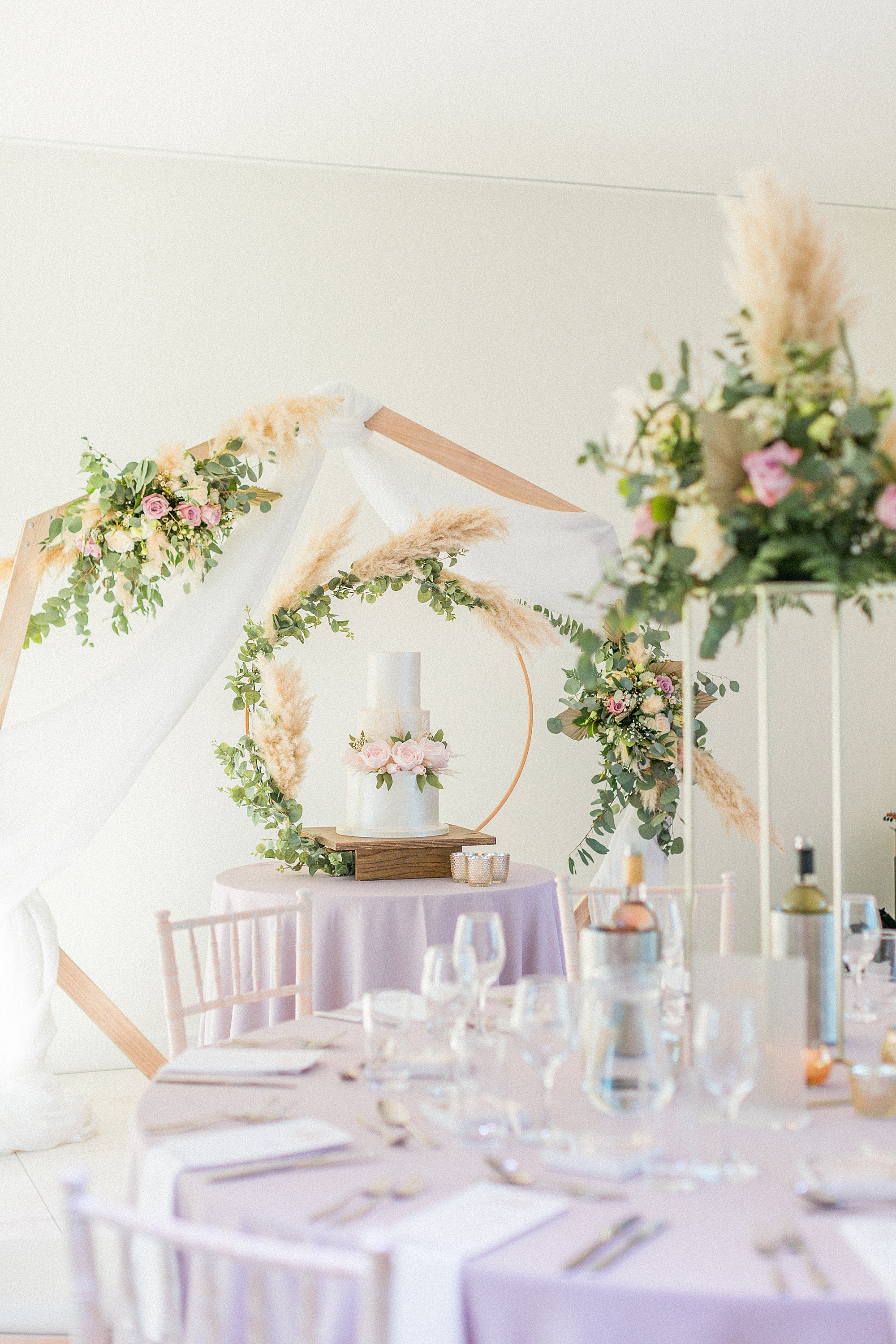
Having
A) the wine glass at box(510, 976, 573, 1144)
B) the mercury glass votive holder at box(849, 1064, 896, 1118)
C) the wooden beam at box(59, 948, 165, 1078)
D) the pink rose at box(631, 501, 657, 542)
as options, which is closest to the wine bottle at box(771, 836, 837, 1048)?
the mercury glass votive holder at box(849, 1064, 896, 1118)

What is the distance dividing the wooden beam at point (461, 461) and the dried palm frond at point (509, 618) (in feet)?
1.00

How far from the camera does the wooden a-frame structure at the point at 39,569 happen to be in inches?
149

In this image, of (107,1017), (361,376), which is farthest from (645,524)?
(361,376)

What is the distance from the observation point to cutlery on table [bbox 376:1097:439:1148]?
5.17 feet

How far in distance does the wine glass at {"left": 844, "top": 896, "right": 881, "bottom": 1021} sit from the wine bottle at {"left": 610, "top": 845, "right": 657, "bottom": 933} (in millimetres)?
462

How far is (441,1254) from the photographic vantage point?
124 cm

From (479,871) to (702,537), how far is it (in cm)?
207

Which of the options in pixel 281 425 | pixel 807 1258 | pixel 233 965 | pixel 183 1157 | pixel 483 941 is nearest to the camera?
pixel 807 1258

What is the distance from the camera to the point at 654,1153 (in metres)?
1.47

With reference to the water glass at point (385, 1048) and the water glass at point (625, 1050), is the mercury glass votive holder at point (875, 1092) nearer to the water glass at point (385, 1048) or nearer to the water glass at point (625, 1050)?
the water glass at point (625, 1050)

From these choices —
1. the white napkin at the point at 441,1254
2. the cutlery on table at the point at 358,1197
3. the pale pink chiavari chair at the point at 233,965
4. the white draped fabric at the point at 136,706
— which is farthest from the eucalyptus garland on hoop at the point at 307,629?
the white napkin at the point at 441,1254

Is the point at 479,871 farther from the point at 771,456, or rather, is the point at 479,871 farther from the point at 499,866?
the point at 771,456

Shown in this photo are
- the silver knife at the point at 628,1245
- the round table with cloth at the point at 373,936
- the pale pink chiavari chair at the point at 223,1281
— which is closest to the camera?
the pale pink chiavari chair at the point at 223,1281

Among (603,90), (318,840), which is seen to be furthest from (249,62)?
(318,840)
